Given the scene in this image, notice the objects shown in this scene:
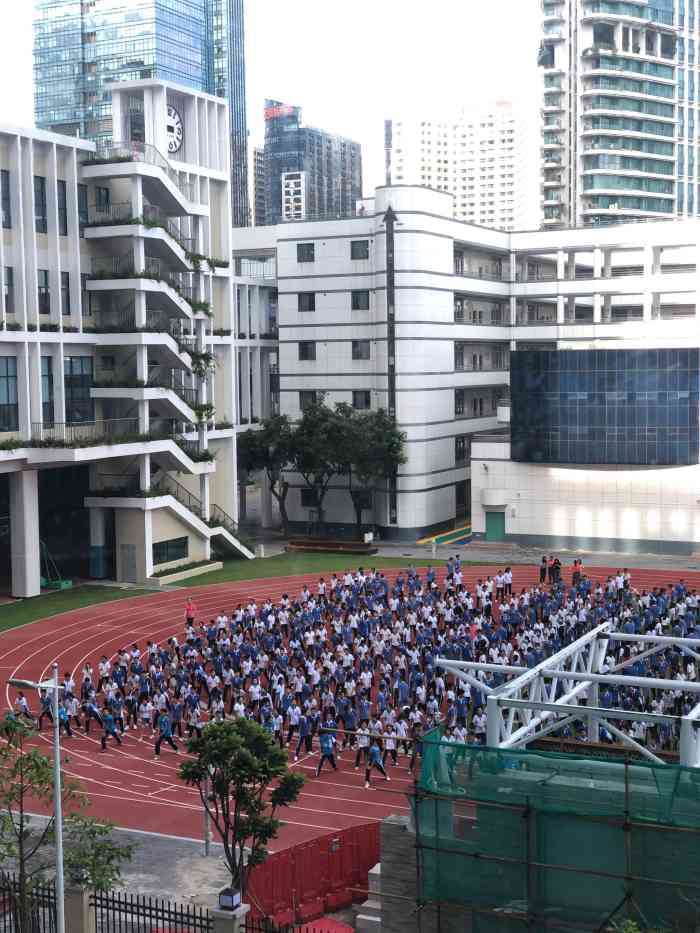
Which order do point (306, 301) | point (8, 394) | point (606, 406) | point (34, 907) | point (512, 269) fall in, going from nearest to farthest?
1. point (34, 907)
2. point (8, 394)
3. point (606, 406)
4. point (306, 301)
5. point (512, 269)

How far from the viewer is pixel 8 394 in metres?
39.3

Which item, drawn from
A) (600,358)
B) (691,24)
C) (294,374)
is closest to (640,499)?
(600,358)

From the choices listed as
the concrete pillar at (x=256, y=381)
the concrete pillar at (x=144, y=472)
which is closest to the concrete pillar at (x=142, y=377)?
the concrete pillar at (x=144, y=472)

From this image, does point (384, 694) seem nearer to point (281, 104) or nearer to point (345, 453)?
point (345, 453)

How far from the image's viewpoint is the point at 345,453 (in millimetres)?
Result: 50469

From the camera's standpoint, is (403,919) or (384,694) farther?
(384,694)

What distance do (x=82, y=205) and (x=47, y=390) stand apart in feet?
22.5

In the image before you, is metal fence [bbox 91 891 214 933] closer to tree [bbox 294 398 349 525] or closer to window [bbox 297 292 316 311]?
tree [bbox 294 398 349 525]

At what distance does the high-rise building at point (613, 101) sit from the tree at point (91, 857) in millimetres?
76958

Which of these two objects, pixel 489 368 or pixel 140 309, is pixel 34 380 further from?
pixel 489 368

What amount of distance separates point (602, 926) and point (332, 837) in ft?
19.6

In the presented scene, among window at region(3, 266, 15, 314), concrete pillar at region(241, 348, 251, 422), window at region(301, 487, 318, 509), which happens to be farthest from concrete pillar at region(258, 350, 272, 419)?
window at region(3, 266, 15, 314)

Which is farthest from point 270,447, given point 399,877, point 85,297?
point 399,877

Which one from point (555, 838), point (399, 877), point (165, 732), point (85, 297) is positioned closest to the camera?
point (555, 838)
